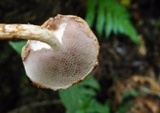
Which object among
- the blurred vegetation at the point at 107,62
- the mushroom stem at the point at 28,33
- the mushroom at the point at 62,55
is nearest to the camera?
the mushroom stem at the point at 28,33

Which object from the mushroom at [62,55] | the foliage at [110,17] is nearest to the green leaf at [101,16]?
the foliage at [110,17]

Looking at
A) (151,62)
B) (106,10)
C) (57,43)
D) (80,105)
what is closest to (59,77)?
(57,43)

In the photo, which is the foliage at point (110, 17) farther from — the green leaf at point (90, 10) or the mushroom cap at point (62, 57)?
the mushroom cap at point (62, 57)

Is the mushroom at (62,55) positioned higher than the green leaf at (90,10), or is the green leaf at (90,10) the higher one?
the mushroom at (62,55)

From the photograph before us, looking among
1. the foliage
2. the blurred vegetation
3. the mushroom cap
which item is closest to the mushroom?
the mushroom cap

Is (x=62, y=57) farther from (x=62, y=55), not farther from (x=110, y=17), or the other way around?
(x=110, y=17)

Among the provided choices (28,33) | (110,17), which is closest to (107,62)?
(110,17)

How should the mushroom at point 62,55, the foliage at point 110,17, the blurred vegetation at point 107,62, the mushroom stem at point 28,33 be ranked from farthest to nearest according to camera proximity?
1. the foliage at point 110,17
2. the blurred vegetation at point 107,62
3. the mushroom at point 62,55
4. the mushroom stem at point 28,33
